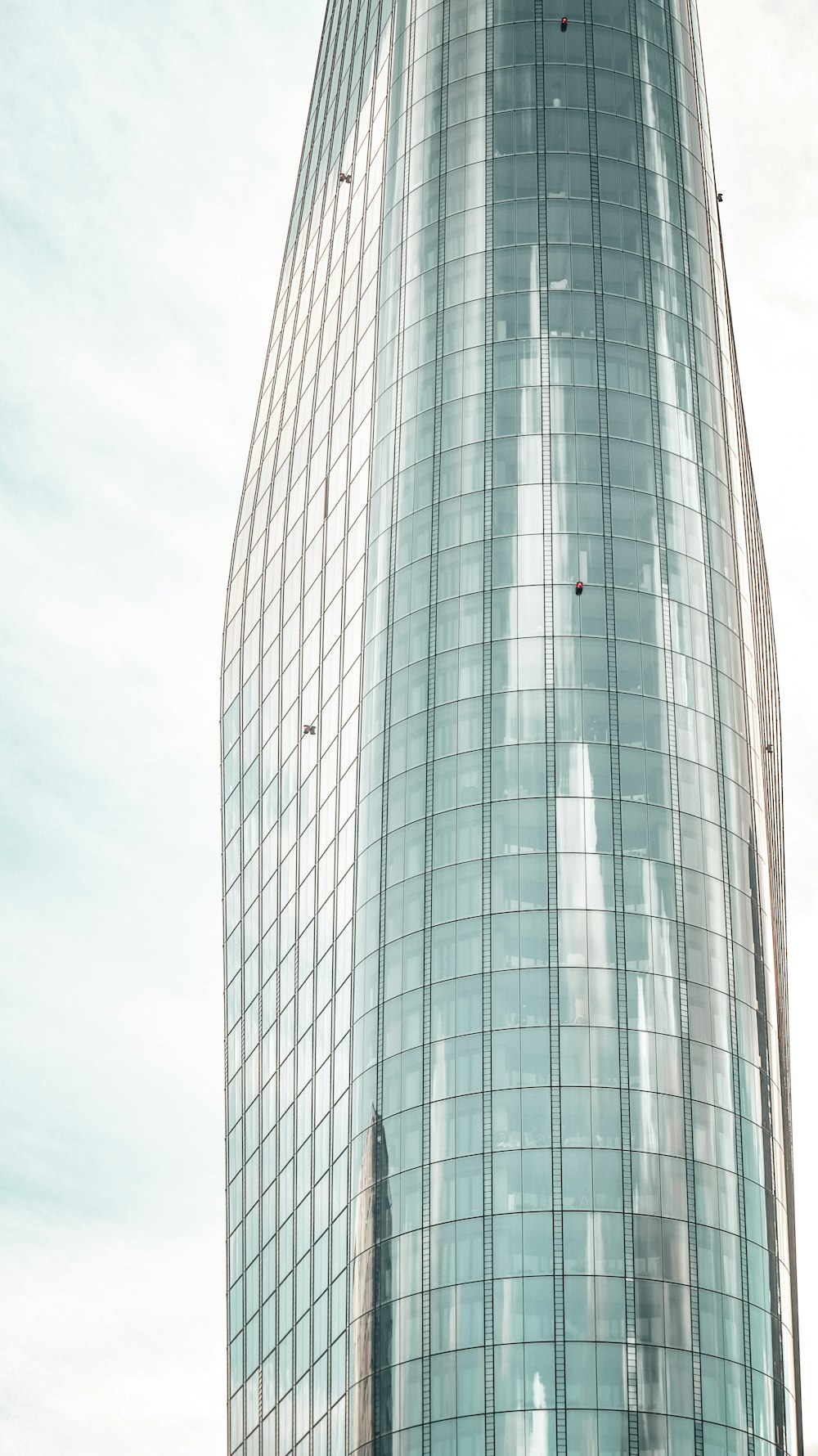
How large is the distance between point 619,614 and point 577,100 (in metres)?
30.3

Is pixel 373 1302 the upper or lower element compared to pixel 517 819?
lower

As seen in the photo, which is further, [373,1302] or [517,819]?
[517,819]

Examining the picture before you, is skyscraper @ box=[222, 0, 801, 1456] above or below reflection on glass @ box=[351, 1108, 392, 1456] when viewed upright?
above

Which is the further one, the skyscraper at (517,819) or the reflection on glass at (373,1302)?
the reflection on glass at (373,1302)

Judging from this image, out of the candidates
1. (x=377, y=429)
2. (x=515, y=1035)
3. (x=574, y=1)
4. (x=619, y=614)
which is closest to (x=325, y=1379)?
(x=515, y=1035)

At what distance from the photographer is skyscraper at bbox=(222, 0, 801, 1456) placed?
78000mm

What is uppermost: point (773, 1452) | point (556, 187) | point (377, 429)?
point (556, 187)

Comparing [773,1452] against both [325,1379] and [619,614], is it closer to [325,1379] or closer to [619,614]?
[325,1379]

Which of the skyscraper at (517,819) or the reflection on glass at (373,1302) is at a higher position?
the skyscraper at (517,819)

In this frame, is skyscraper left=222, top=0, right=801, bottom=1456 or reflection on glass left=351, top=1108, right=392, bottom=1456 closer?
skyscraper left=222, top=0, right=801, bottom=1456

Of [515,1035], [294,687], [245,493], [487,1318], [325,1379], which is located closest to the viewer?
[487,1318]

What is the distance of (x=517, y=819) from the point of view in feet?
282

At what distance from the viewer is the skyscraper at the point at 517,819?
78.0 metres

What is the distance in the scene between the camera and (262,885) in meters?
111
